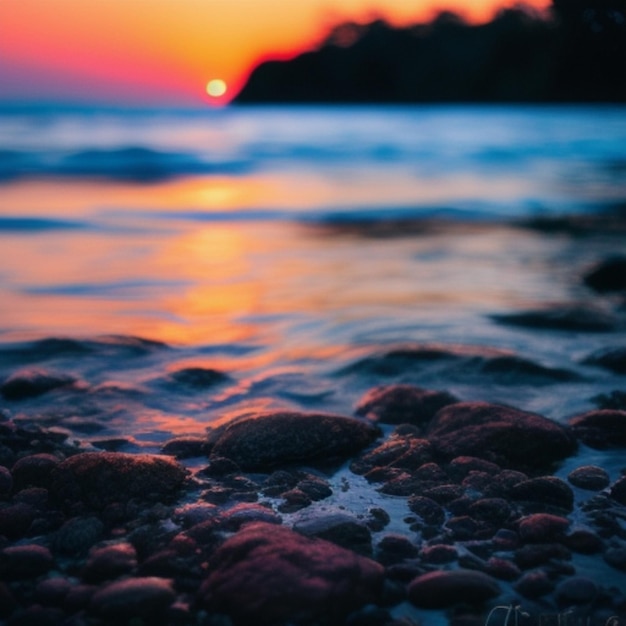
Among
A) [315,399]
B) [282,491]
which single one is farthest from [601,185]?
[282,491]

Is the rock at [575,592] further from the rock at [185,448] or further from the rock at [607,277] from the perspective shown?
the rock at [607,277]

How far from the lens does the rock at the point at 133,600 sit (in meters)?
1.87

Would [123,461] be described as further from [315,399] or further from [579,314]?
[579,314]

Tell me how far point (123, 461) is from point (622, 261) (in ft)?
20.4

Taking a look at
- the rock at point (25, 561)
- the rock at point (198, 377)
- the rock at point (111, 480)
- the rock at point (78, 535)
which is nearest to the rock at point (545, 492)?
the rock at point (111, 480)

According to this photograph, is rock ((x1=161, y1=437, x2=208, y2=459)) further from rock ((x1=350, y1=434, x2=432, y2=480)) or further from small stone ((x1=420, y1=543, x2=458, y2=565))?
small stone ((x1=420, y1=543, x2=458, y2=565))

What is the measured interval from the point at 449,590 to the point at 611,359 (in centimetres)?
248

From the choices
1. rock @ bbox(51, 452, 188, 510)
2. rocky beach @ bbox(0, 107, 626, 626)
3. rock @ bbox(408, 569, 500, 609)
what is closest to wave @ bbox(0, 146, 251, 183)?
rocky beach @ bbox(0, 107, 626, 626)

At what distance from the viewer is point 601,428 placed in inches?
124

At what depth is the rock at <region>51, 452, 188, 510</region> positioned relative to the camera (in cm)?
246

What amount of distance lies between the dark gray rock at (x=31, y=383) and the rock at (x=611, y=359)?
277cm

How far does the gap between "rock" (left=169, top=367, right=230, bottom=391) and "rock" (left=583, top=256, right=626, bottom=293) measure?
12.0 feet

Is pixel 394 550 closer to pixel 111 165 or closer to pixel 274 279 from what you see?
pixel 274 279

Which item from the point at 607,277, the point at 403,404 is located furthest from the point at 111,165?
the point at 403,404
